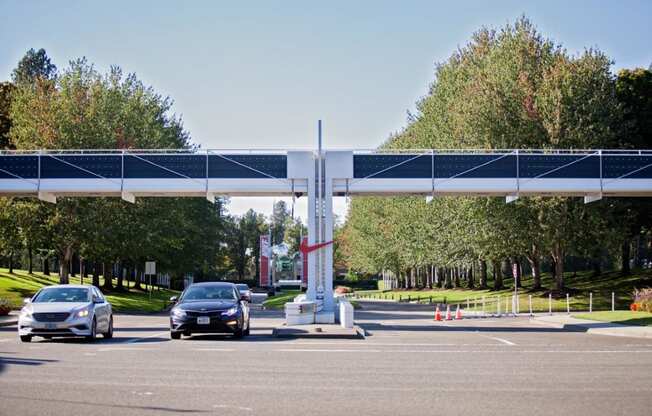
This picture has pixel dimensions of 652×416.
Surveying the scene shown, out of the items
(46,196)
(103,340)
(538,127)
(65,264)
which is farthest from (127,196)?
(538,127)

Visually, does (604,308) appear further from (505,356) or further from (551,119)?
(505,356)

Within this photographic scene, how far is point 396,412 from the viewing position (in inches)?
421

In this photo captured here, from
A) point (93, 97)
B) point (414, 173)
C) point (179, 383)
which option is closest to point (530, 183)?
point (414, 173)

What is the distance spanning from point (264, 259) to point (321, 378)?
81.2 meters

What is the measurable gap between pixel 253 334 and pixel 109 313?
5.06 meters

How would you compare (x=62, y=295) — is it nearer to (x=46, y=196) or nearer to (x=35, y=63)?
(x=46, y=196)

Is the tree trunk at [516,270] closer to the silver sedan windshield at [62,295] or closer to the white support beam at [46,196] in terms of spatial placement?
the white support beam at [46,196]

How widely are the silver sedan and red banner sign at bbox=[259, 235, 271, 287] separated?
215 ft

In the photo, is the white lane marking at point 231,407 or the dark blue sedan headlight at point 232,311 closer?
the white lane marking at point 231,407

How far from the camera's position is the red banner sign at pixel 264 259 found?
295 ft

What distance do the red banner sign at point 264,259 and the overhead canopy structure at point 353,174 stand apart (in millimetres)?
52540

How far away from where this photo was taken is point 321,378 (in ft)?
46.5

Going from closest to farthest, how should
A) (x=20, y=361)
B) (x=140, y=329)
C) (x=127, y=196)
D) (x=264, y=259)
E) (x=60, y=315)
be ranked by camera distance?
(x=20, y=361) < (x=60, y=315) < (x=140, y=329) < (x=127, y=196) < (x=264, y=259)

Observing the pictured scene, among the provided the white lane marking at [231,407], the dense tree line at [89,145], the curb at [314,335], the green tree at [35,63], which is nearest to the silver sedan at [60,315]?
Answer: the curb at [314,335]
